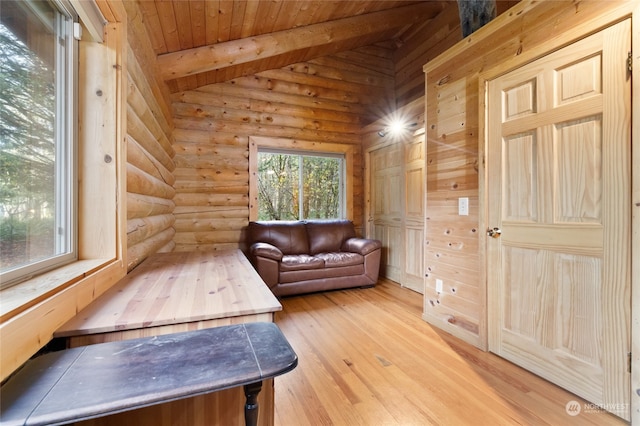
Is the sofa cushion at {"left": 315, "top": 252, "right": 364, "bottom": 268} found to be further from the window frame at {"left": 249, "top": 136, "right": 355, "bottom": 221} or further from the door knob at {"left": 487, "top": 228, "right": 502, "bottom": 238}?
the door knob at {"left": 487, "top": 228, "right": 502, "bottom": 238}

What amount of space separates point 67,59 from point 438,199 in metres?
2.65

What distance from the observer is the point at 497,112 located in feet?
6.49

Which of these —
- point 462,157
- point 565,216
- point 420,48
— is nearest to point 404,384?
point 565,216

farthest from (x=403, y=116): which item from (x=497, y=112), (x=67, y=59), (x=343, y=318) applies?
(x=67, y=59)

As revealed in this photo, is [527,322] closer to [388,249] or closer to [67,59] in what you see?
[388,249]

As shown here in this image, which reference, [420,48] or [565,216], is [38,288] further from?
[420,48]

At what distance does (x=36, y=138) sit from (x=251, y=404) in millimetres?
1330

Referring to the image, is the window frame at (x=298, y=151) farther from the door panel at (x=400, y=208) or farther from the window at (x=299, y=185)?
the door panel at (x=400, y=208)

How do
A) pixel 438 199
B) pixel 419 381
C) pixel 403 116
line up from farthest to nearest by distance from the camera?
pixel 403 116 < pixel 438 199 < pixel 419 381

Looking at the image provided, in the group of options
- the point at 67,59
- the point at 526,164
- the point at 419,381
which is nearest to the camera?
the point at 67,59

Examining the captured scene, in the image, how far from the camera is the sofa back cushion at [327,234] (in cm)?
401

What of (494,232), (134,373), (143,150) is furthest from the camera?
(143,150)

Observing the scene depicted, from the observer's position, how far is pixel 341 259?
3555 mm

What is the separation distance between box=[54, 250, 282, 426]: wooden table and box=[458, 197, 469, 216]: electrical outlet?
5.53ft
